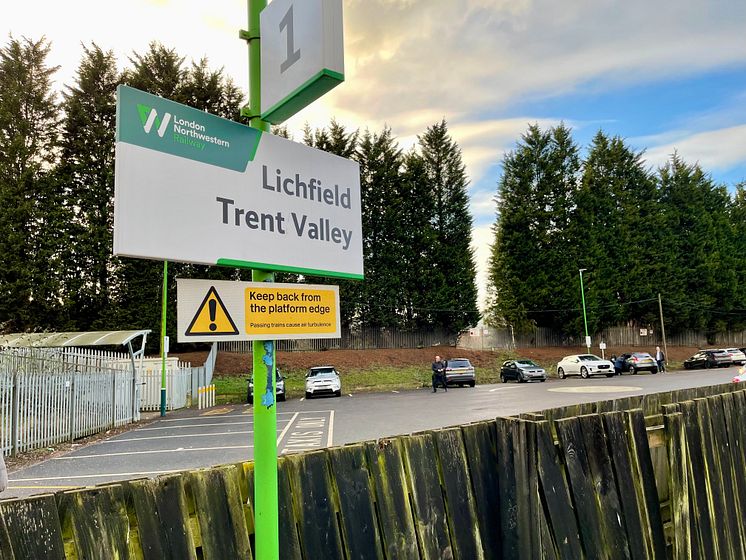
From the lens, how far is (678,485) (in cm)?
309

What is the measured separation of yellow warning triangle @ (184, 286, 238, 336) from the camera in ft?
5.60

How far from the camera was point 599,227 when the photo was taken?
1934 inches

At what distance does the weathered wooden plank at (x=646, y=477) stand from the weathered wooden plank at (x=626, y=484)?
0.20 feet

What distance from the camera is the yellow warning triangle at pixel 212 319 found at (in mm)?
1707

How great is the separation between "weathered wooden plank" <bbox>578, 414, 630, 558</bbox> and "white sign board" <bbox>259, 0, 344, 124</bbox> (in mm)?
2321

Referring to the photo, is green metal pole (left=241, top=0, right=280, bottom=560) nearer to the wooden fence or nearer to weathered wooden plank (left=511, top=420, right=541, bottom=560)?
the wooden fence

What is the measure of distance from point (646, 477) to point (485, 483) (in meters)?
1.05

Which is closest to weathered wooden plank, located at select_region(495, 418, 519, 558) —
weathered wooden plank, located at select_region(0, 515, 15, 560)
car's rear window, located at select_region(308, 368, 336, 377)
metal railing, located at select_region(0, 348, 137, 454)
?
weathered wooden plank, located at select_region(0, 515, 15, 560)

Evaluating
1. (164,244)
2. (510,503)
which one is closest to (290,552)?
(510,503)

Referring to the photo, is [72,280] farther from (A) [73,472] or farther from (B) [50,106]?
(A) [73,472]

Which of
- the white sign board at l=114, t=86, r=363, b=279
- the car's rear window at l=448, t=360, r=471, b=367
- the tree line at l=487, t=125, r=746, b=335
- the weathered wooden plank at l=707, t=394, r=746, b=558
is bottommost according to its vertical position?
the car's rear window at l=448, t=360, r=471, b=367

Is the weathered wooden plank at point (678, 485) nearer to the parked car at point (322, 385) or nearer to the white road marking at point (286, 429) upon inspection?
the white road marking at point (286, 429)

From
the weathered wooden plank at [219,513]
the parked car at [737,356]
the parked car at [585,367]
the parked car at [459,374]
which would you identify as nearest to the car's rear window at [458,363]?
the parked car at [459,374]

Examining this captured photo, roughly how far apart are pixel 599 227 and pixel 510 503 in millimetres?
51973
